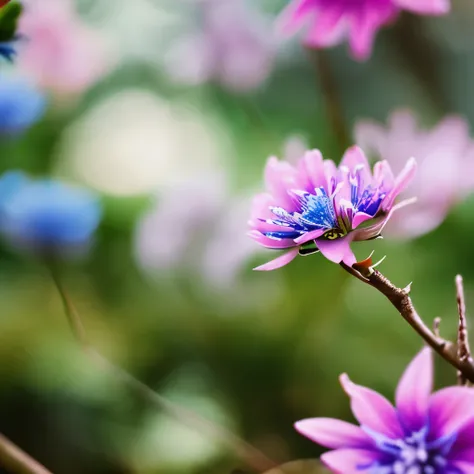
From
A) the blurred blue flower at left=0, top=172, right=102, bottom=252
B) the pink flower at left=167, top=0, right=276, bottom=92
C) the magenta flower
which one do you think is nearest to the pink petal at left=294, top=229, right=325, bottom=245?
the magenta flower

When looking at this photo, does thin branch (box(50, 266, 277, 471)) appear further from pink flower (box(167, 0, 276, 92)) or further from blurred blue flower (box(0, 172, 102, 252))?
pink flower (box(167, 0, 276, 92))

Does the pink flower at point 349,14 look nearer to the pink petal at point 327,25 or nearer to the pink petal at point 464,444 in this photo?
the pink petal at point 327,25

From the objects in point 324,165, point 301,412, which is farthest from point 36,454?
point 324,165

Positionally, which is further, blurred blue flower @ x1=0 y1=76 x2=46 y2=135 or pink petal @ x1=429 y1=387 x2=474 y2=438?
blurred blue flower @ x1=0 y1=76 x2=46 y2=135

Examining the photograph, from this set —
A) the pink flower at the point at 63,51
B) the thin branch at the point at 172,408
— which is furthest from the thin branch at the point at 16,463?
the pink flower at the point at 63,51

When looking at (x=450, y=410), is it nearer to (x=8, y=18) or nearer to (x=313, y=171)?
(x=313, y=171)

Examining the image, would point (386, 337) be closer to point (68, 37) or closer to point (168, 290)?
point (168, 290)
